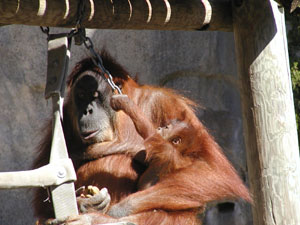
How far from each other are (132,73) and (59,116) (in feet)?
8.79

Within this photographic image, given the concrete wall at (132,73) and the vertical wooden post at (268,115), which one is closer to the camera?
the vertical wooden post at (268,115)

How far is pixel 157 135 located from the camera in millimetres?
3605

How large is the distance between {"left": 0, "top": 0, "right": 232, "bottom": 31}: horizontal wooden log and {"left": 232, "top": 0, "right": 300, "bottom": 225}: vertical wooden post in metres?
0.17

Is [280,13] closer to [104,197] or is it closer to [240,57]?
[240,57]

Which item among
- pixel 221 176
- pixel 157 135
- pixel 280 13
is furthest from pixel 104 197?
pixel 280 13

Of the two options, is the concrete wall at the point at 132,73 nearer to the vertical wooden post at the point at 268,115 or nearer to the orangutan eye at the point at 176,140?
the orangutan eye at the point at 176,140

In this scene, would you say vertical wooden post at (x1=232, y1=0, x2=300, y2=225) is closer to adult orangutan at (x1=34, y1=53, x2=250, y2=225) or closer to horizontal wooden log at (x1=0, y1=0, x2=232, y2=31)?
horizontal wooden log at (x1=0, y1=0, x2=232, y2=31)

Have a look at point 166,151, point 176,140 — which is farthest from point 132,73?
point 166,151

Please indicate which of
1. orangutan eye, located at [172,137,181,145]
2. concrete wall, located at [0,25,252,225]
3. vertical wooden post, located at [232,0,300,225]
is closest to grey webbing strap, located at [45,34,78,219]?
vertical wooden post, located at [232,0,300,225]

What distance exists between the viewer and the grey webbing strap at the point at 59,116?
280cm

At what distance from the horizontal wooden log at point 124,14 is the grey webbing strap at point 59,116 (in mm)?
122

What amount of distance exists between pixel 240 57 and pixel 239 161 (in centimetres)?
248

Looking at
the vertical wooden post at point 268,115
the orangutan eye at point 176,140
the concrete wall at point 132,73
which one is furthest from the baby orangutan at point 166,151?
the concrete wall at point 132,73

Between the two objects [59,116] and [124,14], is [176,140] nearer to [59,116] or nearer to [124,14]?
[124,14]
